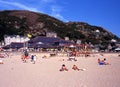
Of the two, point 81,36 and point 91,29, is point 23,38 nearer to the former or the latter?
point 81,36

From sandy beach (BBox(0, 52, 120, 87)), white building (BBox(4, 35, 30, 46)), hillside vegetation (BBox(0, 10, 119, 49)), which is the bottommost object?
sandy beach (BBox(0, 52, 120, 87))

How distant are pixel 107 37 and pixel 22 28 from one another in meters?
39.6

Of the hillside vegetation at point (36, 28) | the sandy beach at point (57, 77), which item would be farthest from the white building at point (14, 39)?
the sandy beach at point (57, 77)

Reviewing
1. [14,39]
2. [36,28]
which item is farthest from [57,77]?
[36,28]

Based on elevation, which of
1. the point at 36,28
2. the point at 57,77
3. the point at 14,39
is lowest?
the point at 57,77

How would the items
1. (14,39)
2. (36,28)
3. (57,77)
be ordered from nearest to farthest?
1. (57,77)
2. (14,39)
3. (36,28)

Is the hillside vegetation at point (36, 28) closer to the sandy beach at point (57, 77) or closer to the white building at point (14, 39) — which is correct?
the white building at point (14, 39)

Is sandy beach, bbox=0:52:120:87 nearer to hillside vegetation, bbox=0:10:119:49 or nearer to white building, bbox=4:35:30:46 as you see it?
white building, bbox=4:35:30:46

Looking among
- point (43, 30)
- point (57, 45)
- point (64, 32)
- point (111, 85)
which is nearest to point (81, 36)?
point (64, 32)

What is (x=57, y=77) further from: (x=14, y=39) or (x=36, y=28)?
(x=36, y=28)

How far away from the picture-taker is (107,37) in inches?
4806

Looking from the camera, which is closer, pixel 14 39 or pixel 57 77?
pixel 57 77

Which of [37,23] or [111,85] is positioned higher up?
[37,23]

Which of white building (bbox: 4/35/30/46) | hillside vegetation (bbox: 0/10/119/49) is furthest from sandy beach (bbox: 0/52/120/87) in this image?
hillside vegetation (bbox: 0/10/119/49)
